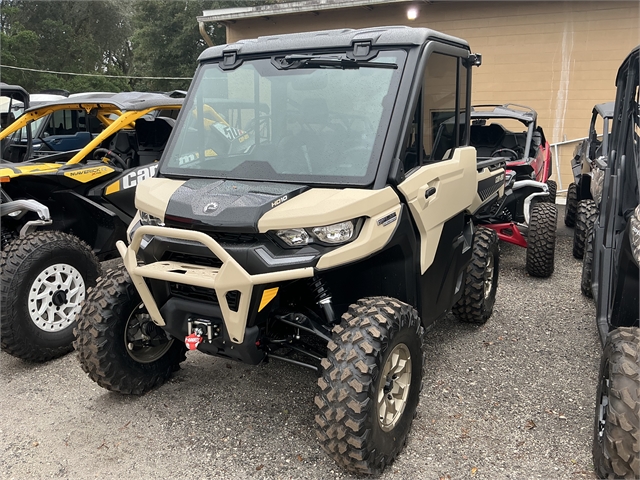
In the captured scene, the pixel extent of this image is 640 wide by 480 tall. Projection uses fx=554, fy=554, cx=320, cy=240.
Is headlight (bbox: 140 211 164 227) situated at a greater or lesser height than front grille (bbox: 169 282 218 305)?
greater

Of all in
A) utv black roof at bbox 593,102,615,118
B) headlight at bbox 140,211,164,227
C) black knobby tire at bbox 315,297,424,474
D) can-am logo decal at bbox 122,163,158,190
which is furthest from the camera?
utv black roof at bbox 593,102,615,118

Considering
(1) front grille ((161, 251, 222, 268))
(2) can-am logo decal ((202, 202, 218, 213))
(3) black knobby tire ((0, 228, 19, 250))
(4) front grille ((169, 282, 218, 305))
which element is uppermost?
(2) can-am logo decal ((202, 202, 218, 213))

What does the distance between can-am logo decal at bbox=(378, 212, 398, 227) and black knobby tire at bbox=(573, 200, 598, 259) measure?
4085 mm

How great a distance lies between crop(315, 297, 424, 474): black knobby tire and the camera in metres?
2.76

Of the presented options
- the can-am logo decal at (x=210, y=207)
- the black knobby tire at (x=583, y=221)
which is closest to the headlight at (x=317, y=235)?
the can-am logo decal at (x=210, y=207)

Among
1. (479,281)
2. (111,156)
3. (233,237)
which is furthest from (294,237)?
(111,156)

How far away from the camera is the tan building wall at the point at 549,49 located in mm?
10969

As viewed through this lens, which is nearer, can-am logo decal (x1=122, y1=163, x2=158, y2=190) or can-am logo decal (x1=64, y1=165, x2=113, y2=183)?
can-am logo decal (x1=64, y1=165, x2=113, y2=183)

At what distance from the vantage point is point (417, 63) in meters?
3.32

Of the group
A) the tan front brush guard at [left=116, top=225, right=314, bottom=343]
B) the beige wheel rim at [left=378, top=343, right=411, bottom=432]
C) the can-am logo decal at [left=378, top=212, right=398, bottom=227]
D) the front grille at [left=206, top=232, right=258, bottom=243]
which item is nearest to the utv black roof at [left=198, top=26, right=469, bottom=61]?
the can-am logo decal at [left=378, top=212, right=398, bottom=227]

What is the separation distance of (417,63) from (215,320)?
6.28 ft

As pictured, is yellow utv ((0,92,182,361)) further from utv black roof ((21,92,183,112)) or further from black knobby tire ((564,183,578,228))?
black knobby tire ((564,183,578,228))

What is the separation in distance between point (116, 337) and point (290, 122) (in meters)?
1.74

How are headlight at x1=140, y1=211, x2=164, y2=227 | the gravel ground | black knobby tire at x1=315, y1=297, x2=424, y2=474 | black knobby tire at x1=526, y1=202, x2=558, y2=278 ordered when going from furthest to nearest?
black knobby tire at x1=526, y1=202, x2=558, y2=278 < headlight at x1=140, y1=211, x2=164, y2=227 < the gravel ground < black knobby tire at x1=315, y1=297, x2=424, y2=474
